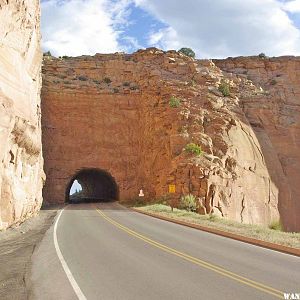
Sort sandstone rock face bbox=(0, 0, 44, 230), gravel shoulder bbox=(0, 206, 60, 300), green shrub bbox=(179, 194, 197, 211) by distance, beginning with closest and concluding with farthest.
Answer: gravel shoulder bbox=(0, 206, 60, 300)
sandstone rock face bbox=(0, 0, 44, 230)
green shrub bbox=(179, 194, 197, 211)

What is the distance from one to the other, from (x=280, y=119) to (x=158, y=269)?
1704 inches

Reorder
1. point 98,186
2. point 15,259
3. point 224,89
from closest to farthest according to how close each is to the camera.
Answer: point 15,259, point 224,89, point 98,186

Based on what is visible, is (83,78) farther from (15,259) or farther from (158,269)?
(158,269)

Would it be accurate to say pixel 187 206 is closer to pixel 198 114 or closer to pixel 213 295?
pixel 198 114

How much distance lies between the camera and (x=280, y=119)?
49719mm

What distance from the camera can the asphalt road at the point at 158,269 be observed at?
7.78 meters

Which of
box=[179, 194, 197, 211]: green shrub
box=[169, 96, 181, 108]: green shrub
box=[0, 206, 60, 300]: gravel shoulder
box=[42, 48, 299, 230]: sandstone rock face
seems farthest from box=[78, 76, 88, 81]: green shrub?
box=[0, 206, 60, 300]: gravel shoulder

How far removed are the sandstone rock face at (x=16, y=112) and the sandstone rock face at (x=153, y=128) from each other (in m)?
15.8

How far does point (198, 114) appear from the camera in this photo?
142 ft

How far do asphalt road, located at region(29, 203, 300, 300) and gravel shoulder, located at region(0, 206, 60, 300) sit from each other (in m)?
0.28

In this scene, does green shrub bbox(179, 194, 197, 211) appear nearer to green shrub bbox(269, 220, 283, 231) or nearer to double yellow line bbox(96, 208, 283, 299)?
green shrub bbox(269, 220, 283, 231)

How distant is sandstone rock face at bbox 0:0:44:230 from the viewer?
760 inches

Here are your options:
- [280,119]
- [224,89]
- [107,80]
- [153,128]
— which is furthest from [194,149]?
[107,80]

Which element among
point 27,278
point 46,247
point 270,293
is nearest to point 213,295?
point 270,293
